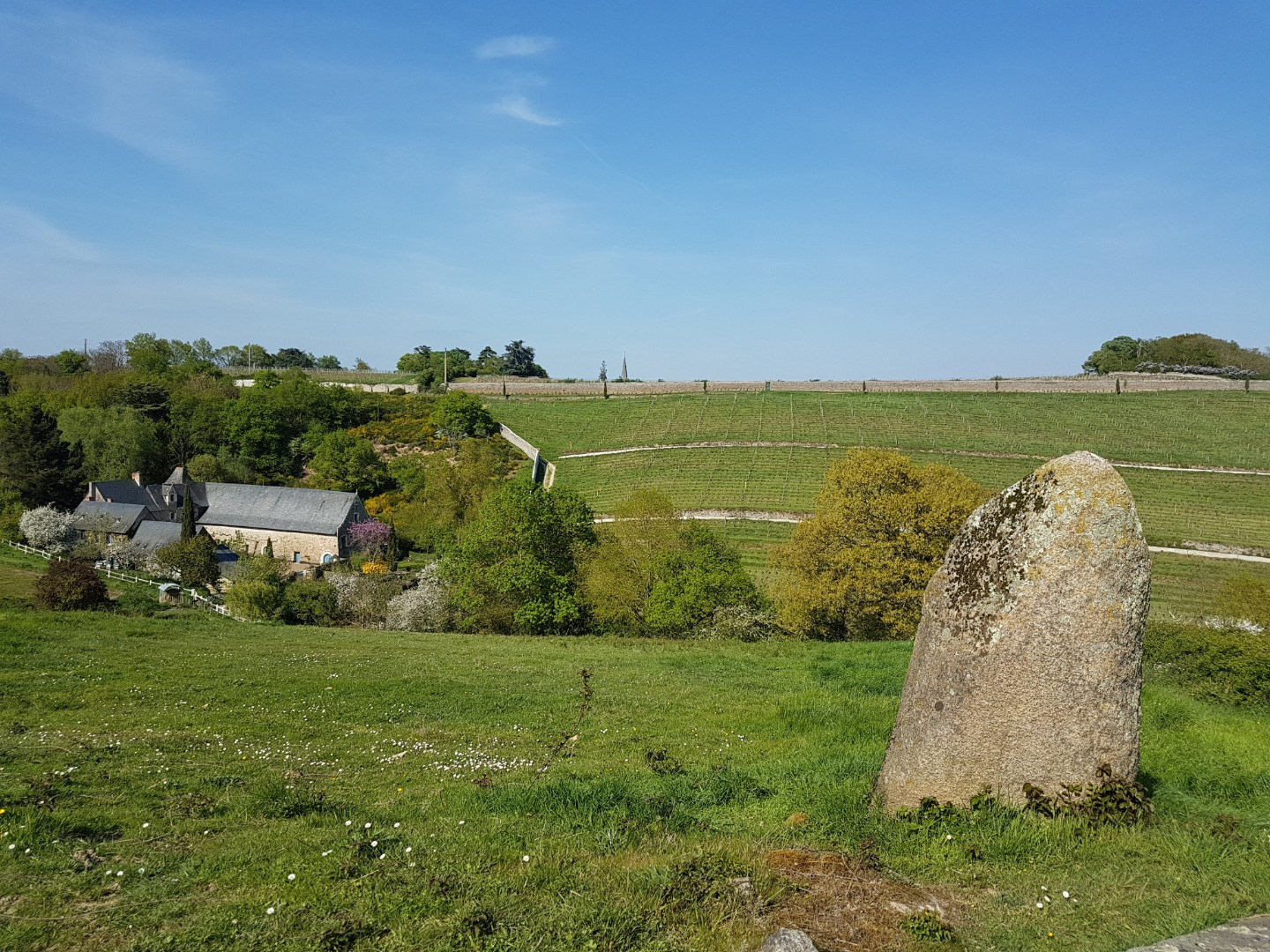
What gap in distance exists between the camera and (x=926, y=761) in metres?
8.38

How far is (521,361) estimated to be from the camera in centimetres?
19162

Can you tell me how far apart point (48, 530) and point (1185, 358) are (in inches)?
6454

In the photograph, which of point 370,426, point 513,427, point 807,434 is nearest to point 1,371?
point 370,426

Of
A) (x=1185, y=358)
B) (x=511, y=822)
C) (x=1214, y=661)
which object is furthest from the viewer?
(x=1185, y=358)

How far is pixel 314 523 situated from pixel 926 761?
77.7m

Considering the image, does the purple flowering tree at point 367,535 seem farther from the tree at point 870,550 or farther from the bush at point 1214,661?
the bush at point 1214,661

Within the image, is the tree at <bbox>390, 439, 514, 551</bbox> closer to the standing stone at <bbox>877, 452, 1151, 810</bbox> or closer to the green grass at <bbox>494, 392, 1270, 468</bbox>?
the green grass at <bbox>494, 392, 1270, 468</bbox>

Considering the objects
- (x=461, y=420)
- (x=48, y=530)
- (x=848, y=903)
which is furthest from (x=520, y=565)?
(x=461, y=420)

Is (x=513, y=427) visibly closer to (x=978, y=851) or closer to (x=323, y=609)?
(x=323, y=609)

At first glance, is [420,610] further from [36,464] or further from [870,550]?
[36,464]

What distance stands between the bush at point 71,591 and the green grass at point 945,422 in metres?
64.4

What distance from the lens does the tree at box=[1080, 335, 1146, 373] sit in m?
140

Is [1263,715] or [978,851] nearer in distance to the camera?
[978,851]

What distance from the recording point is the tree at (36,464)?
7875cm
